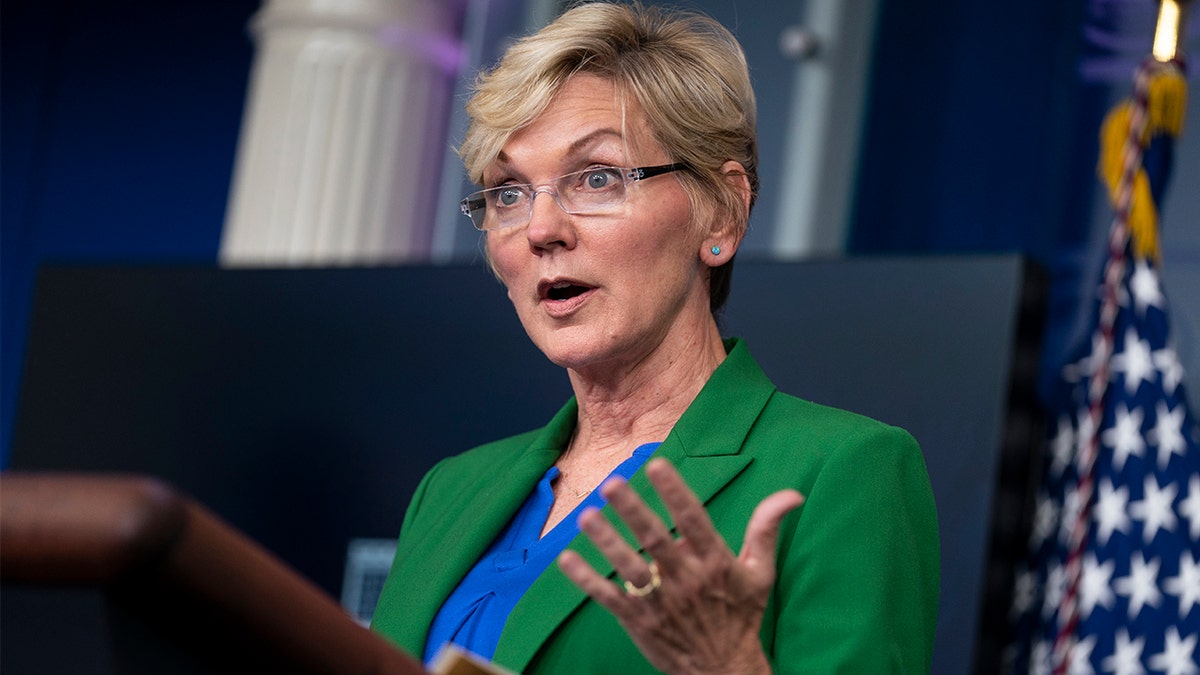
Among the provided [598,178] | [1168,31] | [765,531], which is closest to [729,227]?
[598,178]

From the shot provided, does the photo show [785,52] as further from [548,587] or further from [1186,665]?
[548,587]

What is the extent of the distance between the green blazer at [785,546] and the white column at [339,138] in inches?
109

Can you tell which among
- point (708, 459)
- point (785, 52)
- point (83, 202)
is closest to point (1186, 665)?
point (708, 459)

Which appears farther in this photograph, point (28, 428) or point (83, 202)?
point (83, 202)

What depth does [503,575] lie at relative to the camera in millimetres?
1542

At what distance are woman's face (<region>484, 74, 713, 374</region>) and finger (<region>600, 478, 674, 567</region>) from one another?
2.27ft

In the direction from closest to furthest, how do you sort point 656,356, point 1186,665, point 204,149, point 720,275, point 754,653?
point 754,653 < point 656,356 < point 720,275 < point 1186,665 < point 204,149

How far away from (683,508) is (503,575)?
604 mm

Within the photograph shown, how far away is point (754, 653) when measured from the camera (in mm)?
1089

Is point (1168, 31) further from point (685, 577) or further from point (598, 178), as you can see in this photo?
point (685, 577)

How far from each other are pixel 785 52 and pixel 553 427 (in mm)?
2543

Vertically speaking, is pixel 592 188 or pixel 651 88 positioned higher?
pixel 651 88

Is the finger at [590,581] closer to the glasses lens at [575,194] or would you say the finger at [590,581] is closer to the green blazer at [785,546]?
the green blazer at [785,546]

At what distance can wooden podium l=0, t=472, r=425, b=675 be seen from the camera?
2.04 feet
